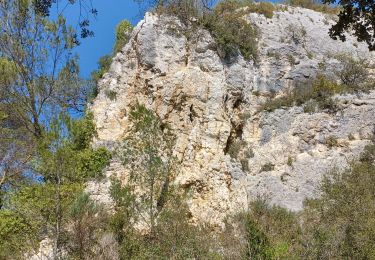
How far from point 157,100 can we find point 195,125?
2.29 meters

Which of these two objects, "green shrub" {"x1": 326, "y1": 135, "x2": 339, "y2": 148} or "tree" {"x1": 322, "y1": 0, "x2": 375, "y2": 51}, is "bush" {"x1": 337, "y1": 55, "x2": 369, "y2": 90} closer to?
"green shrub" {"x1": 326, "y1": 135, "x2": 339, "y2": 148}

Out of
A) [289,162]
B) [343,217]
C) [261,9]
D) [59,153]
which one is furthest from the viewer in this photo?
[261,9]

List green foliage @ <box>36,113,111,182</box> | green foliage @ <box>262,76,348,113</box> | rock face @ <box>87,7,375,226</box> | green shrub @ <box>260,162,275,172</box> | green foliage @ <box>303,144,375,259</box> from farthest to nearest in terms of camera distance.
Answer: green foliage @ <box>262,76,348,113</box> → green shrub @ <box>260,162,275,172</box> → rock face @ <box>87,7,375,226</box> → green foliage @ <box>303,144,375,259</box> → green foliage @ <box>36,113,111,182</box>

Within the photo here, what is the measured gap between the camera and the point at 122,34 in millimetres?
25344

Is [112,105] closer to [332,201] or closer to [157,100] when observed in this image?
[157,100]

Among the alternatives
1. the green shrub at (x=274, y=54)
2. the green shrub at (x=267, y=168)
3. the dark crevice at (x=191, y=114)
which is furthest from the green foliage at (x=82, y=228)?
the green shrub at (x=274, y=54)

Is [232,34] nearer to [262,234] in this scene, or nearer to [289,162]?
[289,162]

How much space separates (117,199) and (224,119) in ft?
20.5

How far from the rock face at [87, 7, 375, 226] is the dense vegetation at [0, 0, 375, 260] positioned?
2.25 ft

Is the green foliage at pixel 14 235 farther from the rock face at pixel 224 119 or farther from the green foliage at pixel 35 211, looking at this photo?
the rock face at pixel 224 119

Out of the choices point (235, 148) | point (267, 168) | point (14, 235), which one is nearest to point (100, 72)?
point (235, 148)

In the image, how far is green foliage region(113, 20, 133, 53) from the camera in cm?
2445

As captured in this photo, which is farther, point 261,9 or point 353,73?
point 261,9

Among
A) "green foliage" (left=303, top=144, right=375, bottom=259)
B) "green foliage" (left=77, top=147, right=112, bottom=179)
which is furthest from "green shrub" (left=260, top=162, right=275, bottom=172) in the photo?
"green foliage" (left=77, top=147, right=112, bottom=179)
